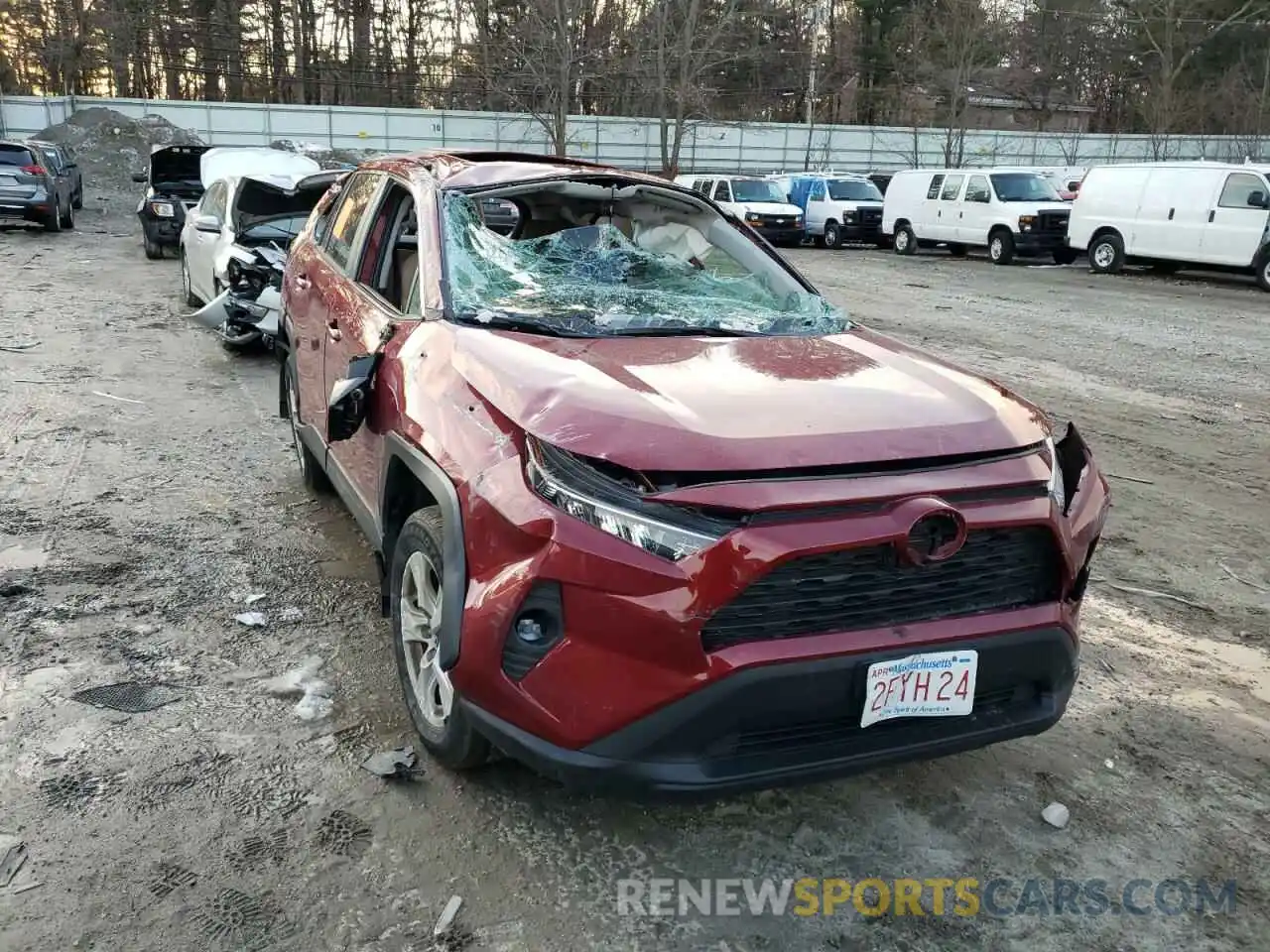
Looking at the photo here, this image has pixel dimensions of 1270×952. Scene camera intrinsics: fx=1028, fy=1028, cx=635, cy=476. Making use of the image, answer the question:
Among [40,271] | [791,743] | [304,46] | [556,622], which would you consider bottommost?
[40,271]

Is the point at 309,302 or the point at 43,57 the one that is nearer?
the point at 309,302

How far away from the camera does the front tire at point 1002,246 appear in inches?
819

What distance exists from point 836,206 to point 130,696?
23.7 meters

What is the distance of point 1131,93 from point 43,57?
159 ft

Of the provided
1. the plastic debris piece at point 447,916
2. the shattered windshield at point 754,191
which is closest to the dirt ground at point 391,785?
the plastic debris piece at point 447,916

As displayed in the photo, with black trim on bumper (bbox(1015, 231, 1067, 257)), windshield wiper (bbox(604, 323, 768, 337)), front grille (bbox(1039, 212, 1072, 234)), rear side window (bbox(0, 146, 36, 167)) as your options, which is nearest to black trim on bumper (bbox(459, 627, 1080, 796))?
windshield wiper (bbox(604, 323, 768, 337))

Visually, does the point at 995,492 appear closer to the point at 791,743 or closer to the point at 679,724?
the point at 791,743

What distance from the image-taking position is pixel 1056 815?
293cm

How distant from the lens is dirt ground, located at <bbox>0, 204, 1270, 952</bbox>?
2480 mm

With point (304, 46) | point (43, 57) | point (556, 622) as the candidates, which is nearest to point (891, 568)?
point (556, 622)

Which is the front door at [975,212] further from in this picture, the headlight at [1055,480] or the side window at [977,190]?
the headlight at [1055,480]

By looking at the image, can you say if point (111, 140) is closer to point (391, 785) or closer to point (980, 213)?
point (980, 213)

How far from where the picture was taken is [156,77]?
4225cm

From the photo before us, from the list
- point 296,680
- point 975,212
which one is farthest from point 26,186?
point 296,680
